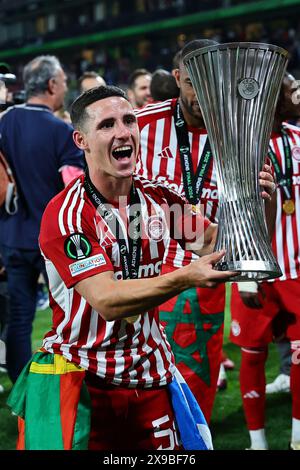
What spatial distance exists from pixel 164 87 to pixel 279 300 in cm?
182

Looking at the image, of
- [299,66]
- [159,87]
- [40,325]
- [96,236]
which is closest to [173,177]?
[96,236]

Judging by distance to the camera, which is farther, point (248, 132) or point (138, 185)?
point (138, 185)

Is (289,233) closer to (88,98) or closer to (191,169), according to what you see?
(191,169)

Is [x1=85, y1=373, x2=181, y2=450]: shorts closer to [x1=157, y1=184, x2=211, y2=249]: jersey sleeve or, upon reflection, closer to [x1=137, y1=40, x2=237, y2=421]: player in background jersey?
[x1=157, y1=184, x2=211, y2=249]: jersey sleeve

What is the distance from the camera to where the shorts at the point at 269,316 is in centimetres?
357

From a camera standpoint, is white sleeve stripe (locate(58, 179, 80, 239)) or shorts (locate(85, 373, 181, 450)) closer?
white sleeve stripe (locate(58, 179, 80, 239))

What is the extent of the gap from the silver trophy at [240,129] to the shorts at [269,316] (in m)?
1.73

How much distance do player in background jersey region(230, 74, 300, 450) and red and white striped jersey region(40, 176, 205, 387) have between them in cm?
114

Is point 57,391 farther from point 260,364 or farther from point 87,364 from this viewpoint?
point 260,364

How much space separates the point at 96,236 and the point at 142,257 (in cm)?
16

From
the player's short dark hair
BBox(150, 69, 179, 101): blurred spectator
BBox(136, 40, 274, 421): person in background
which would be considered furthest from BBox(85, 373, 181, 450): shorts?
BBox(150, 69, 179, 101): blurred spectator

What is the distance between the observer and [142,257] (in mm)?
2289

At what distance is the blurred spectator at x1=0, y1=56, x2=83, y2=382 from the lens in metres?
4.25

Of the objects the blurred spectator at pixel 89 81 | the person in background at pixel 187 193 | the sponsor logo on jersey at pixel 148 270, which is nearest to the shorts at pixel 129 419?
the sponsor logo on jersey at pixel 148 270
